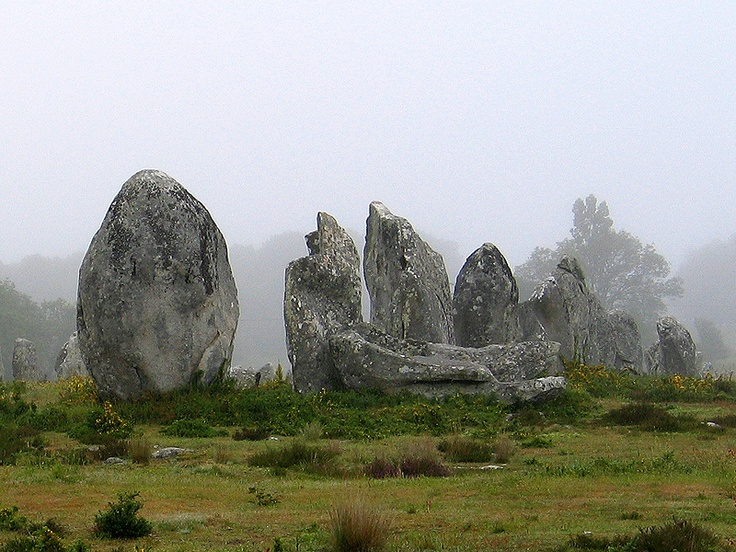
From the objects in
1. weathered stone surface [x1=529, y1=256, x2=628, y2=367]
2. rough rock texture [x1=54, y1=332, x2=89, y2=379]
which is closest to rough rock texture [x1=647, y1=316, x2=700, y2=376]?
weathered stone surface [x1=529, y1=256, x2=628, y2=367]

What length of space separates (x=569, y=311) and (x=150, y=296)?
18.7 meters

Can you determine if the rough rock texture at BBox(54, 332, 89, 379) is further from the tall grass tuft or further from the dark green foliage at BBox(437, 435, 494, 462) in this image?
the tall grass tuft

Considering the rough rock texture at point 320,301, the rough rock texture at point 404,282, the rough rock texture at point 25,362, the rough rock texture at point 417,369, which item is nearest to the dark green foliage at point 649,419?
the rough rock texture at point 417,369

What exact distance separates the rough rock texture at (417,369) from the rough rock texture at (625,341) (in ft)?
67.5

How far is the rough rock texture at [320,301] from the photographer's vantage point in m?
21.2

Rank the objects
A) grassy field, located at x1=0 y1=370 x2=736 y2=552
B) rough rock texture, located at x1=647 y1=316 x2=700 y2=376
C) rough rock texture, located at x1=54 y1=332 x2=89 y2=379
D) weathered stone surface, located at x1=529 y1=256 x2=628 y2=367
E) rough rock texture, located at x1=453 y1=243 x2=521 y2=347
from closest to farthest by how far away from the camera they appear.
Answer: grassy field, located at x1=0 y1=370 x2=736 y2=552
rough rock texture, located at x1=453 y1=243 x2=521 y2=347
weathered stone surface, located at x1=529 y1=256 x2=628 y2=367
rough rock texture, located at x1=54 y1=332 x2=89 y2=379
rough rock texture, located at x1=647 y1=316 x2=700 y2=376

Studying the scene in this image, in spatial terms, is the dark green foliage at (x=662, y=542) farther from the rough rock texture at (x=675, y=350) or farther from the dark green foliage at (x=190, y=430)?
the rough rock texture at (x=675, y=350)

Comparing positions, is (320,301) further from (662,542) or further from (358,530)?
(662,542)

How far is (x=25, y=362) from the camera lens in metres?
42.7

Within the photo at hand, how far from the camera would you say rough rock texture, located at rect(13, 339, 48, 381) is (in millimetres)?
42344

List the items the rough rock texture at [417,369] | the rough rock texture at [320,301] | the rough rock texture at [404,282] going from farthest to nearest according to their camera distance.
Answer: the rough rock texture at [404,282]
the rough rock texture at [320,301]
the rough rock texture at [417,369]

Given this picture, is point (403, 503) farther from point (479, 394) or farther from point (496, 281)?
point (496, 281)

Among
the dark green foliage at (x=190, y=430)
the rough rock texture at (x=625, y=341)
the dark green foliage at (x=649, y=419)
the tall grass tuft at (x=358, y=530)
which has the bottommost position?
the tall grass tuft at (x=358, y=530)

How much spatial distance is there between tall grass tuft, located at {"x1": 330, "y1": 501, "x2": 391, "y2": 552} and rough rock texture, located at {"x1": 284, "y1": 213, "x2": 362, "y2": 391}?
1385cm
